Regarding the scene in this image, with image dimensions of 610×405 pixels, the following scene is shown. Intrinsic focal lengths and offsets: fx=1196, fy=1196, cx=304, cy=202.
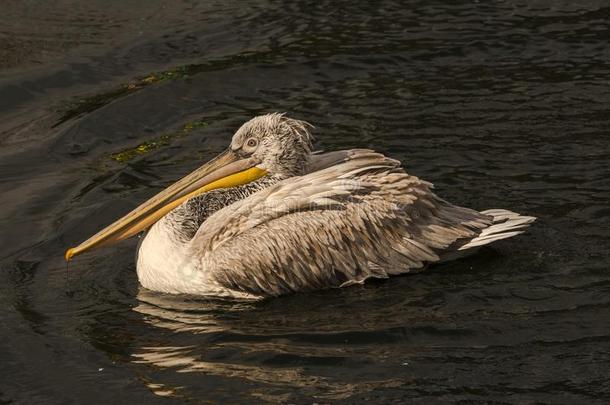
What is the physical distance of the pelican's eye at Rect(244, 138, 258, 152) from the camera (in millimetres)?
7770

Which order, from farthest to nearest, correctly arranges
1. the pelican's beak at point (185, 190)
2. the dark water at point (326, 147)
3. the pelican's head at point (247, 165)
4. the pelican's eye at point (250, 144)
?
the pelican's eye at point (250, 144)
the pelican's head at point (247, 165)
the pelican's beak at point (185, 190)
the dark water at point (326, 147)

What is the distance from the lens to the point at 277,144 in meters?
7.68

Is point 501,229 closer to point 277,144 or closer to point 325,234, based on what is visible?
point 325,234

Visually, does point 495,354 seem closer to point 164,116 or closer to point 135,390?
point 135,390

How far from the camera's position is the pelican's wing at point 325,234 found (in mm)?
7375

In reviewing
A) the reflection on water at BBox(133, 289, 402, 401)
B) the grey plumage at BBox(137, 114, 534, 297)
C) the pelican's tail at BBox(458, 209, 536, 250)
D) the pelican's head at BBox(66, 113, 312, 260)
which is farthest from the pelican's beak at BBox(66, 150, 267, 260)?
the pelican's tail at BBox(458, 209, 536, 250)

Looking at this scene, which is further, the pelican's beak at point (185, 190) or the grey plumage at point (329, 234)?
the pelican's beak at point (185, 190)

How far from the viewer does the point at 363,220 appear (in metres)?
7.40

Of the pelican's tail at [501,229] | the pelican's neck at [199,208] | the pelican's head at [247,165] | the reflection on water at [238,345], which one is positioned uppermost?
the pelican's head at [247,165]

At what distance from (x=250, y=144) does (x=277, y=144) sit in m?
0.21

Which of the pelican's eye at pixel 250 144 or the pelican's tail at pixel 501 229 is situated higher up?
the pelican's eye at pixel 250 144

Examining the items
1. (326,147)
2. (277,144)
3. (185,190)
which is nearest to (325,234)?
(277,144)

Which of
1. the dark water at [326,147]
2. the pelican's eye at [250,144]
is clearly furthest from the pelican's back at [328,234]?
the pelican's eye at [250,144]

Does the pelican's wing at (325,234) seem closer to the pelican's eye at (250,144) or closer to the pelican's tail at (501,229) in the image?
the pelican's tail at (501,229)
